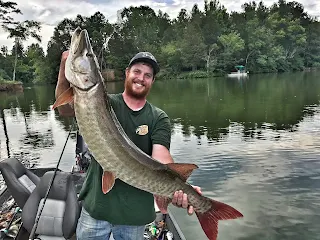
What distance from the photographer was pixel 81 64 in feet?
7.49

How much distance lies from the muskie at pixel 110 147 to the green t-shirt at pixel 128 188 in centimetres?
21

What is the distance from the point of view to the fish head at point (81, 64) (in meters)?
2.27

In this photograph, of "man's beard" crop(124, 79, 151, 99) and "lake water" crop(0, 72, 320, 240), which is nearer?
"man's beard" crop(124, 79, 151, 99)

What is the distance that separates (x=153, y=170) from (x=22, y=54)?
7987 cm

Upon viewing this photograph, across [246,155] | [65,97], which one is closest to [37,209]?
[65,97]

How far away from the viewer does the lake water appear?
27.2 ft

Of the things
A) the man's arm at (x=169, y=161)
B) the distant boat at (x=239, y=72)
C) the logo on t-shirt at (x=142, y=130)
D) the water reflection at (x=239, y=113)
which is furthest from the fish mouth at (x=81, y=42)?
the distant boat at (x=239, y=72)

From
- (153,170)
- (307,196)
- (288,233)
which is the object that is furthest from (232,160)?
(153,170)

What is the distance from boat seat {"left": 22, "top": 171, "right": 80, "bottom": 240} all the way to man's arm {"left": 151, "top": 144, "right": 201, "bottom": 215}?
2423mm

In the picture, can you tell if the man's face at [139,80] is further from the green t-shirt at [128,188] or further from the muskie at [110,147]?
the muskie at [110,147]

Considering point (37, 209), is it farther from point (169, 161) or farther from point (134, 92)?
point (134, 92)

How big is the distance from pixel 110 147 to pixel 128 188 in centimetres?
59

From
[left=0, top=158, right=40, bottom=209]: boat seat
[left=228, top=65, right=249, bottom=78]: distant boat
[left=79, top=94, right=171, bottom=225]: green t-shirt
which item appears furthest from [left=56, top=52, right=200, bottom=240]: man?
[left=228, top=65, right=249, bottom=78]: distant boat

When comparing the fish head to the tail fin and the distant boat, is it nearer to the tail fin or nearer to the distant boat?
the tail fin
